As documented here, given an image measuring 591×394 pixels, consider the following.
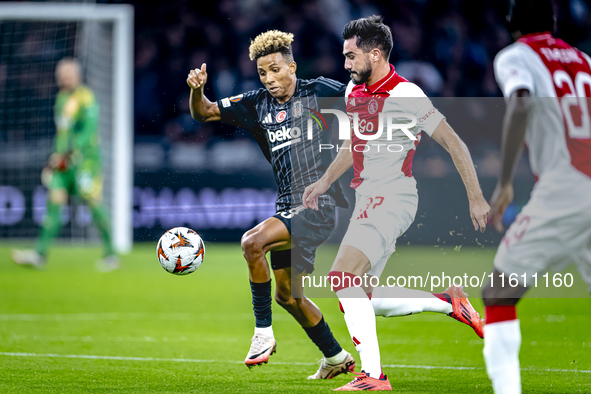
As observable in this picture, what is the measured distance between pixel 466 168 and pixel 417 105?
1.52ft

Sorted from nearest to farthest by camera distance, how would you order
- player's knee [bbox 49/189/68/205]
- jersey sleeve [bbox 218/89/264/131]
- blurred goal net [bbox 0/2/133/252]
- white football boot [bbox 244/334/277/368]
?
white football boot [bbox 244/334/277/368] → jersey sleeve [bbox 218/89/264/131] → player's knee [bbox 49/189/68/205] → blurred goal net [bbox 0/2/133/252]

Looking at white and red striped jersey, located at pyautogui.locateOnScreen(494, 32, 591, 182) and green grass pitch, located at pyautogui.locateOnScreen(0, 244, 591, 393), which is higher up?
white and red striped jersey, located at pyautogui.locateOnScreen(494, 32, 591, 182)

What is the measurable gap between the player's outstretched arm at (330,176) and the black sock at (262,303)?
0.56 metres

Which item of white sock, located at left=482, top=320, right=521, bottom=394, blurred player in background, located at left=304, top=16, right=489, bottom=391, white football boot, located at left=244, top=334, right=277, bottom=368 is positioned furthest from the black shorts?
white sock, located at left=482, top=320, right=521, bottom=394

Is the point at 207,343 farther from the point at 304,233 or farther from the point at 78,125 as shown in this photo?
the point at 78,125

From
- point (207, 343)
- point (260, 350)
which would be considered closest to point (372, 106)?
point (260, 350)

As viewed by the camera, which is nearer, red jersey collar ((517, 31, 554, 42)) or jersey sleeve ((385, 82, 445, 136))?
red jersey collar ((517, 31, 554, 42))

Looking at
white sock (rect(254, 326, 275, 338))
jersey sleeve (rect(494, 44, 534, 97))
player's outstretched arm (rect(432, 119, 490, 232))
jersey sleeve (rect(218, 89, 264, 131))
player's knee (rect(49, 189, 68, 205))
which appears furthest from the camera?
player's knee (rect(49, 189, 68, 205))

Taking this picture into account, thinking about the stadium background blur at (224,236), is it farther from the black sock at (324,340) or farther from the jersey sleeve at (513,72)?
the jersey sleeve at (513,72)

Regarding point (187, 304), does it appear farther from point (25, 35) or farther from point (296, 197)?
point (25, 35)

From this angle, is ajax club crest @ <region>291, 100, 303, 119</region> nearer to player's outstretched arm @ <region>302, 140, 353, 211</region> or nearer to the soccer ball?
player's outstretched arm @ <region>302, 140, 353, 211</region>

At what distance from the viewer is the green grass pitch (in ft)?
13.7

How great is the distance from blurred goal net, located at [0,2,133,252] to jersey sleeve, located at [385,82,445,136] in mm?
8195

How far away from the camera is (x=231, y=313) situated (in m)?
7.61
